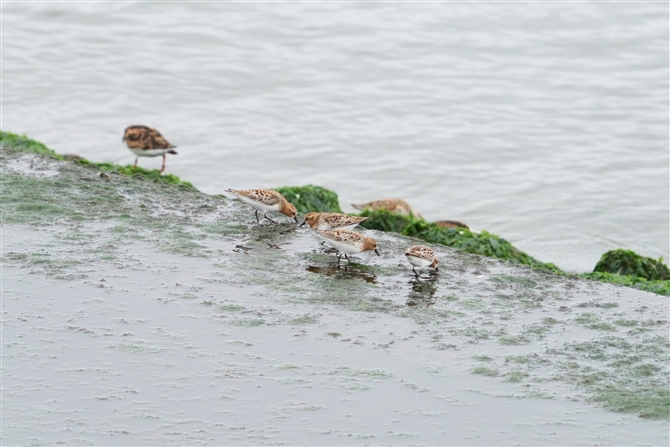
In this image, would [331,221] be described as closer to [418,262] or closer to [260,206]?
[260,206]

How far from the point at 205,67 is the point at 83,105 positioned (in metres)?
3.29

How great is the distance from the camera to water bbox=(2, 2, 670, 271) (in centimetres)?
1650

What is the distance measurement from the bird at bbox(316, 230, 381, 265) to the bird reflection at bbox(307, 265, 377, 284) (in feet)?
0.52

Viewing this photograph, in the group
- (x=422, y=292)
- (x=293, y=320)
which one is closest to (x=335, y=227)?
(x=422, y=292)

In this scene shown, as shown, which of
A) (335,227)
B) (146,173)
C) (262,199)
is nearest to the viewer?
(335,227)

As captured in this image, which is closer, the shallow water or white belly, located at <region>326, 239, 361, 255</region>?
the shallow water

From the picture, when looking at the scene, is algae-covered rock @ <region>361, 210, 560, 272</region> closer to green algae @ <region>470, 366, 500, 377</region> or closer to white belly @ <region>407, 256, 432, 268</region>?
white belly @ <region>407, 256, 432, 268</region>

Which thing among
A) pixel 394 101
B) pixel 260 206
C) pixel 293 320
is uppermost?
pixel 394 101

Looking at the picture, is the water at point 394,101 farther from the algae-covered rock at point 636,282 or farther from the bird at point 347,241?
the bird at point 347,241

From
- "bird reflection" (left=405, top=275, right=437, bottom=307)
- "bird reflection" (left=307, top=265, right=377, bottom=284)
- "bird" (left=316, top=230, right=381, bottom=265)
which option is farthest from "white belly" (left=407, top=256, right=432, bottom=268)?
"bird" (left=316, top=230, right=381, bottom=265)

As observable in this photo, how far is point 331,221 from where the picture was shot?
9117 millimetres

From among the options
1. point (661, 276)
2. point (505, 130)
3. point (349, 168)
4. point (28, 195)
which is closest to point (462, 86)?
point (505, 130)

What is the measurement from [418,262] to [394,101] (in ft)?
41.0

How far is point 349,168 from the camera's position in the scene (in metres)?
17.5
